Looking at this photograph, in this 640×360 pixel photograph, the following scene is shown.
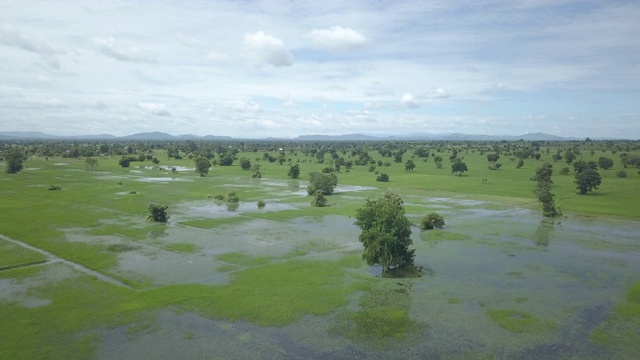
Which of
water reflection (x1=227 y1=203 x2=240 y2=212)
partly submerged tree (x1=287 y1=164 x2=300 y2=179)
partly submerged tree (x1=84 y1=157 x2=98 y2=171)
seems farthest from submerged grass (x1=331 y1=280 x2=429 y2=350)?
partly submerged tree (x1=84 y1=157 x2=98 y2=171)

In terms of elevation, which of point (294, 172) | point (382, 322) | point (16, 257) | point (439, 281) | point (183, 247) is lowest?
point (382, 322)

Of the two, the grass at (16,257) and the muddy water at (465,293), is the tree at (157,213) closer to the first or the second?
the muddy water at (465,293)

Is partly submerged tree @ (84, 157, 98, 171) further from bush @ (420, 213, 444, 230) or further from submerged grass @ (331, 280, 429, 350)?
submerged grass @ (331, 280, 429, 350)

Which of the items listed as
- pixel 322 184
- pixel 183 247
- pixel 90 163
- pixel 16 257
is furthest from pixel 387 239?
pixel 90 163

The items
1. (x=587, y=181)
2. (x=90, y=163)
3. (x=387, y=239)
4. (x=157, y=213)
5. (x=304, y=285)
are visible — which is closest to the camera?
(x=304, y=285)

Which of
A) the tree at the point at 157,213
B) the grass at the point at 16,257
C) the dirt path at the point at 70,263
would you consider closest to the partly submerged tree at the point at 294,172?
the tree at the point at 157,213

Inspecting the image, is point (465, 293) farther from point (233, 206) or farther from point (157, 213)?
point (233, 206)

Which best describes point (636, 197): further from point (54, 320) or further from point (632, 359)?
point (54, 320)
